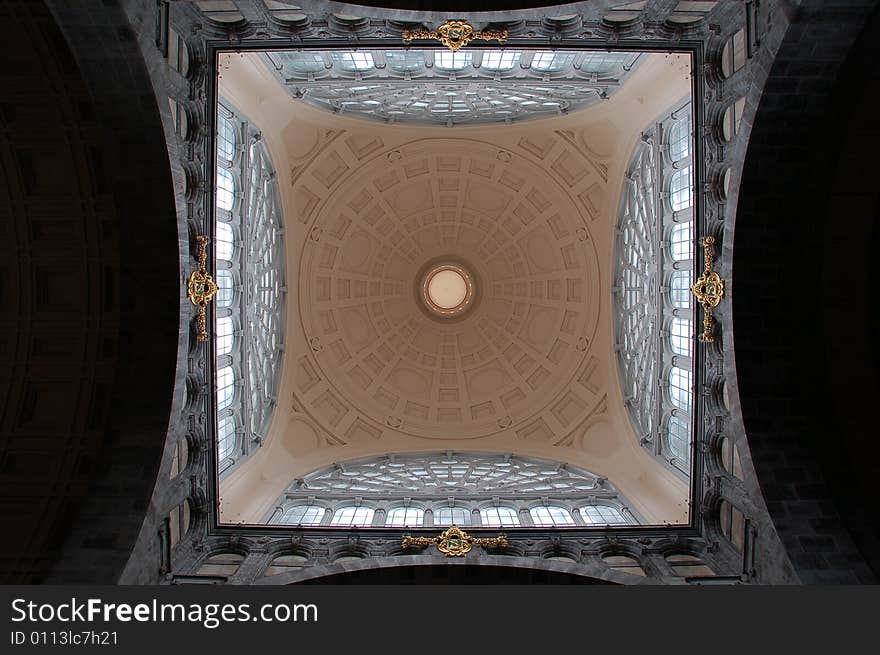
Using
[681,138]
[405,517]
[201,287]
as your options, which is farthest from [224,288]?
[681,138]

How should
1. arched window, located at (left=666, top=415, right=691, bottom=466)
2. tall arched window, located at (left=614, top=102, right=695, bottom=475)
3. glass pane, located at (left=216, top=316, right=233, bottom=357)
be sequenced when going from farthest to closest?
glass pane, located at (left=216, top=316, right=233, bottom=357)
arched window, located at (left=666, top=415, right=691, bottom=466)
tall arched window, located at (left=614, top=102, right=695, bottom=475)

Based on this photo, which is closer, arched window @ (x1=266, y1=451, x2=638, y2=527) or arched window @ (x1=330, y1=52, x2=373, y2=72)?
arched window @ (x1=330, y1=52, x2=373, y2=72)

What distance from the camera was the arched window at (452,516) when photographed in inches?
1006

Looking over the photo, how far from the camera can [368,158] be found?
34.5 meters

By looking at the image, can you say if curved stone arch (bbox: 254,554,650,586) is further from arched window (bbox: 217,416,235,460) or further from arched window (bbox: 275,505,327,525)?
arched window (bbox: 217,416,235,460)

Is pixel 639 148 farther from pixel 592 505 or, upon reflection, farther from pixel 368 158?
pixel 592 505

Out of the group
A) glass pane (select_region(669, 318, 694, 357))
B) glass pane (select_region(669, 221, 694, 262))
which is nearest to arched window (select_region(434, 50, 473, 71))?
glass pane (select_region(669, 221, 694, 262))

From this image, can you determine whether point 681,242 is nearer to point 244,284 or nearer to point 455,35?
point 455,35

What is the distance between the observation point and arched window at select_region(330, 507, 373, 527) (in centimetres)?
2523

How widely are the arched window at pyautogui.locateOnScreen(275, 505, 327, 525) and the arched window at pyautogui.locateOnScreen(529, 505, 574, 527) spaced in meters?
9.46

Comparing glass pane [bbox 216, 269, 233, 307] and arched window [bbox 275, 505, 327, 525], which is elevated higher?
glass pane [bbox 216, 269, 233, 307]

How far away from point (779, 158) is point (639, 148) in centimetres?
1193

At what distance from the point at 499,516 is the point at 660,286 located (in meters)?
12.7

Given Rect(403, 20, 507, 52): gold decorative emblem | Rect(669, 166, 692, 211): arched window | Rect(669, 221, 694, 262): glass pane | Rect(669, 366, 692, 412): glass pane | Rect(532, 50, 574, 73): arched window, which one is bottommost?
Rect(669, 366, 692, 412): glass pane
